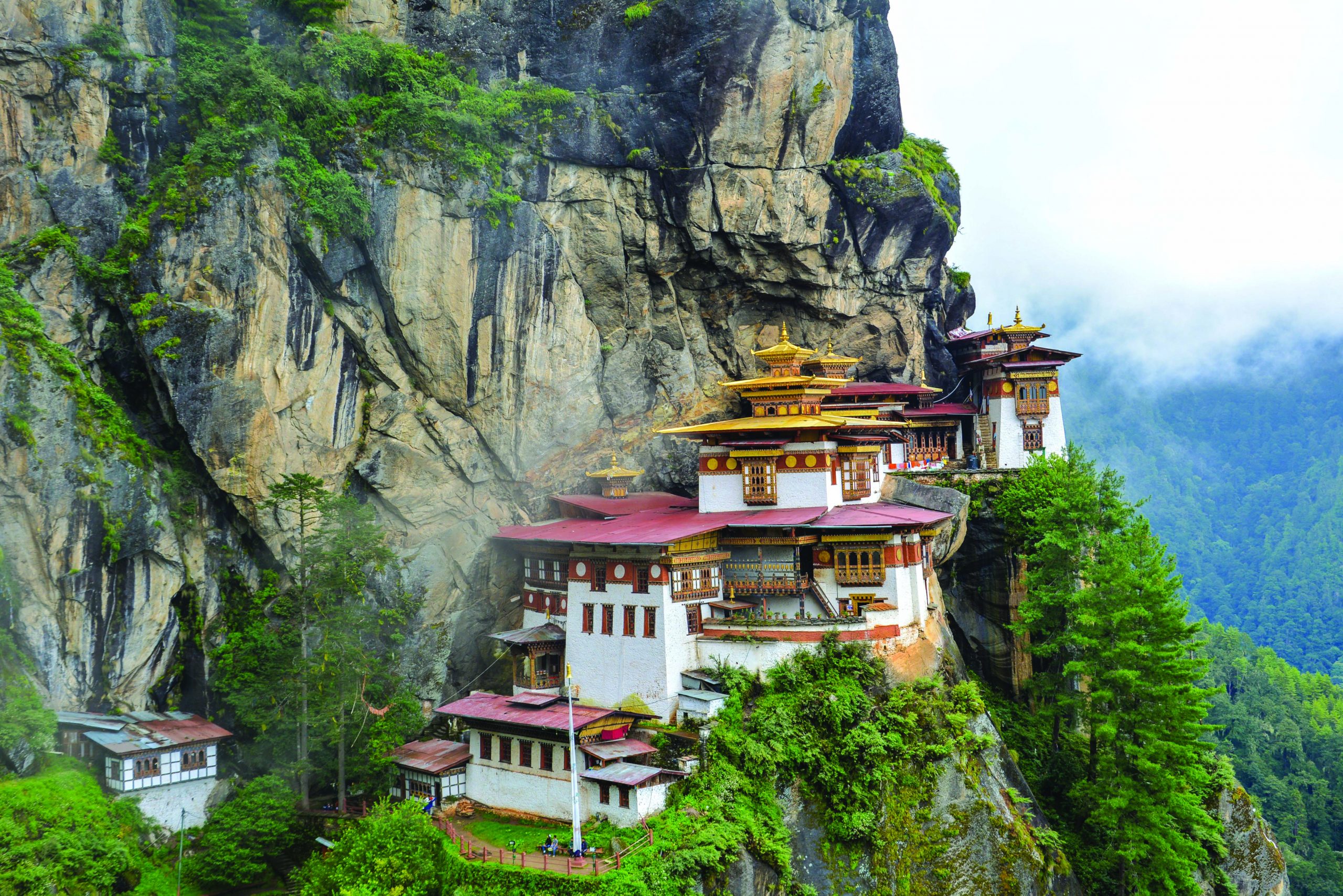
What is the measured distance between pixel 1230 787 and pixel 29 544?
121 ft

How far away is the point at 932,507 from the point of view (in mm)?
34969

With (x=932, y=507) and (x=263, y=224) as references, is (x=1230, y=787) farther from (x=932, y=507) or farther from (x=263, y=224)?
(x=263, y=224)

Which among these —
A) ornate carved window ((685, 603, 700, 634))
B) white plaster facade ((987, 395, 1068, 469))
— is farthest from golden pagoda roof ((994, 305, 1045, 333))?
ornate carved window ((685, 603, 700, 634))

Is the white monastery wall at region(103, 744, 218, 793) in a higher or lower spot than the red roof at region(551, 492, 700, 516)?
lower

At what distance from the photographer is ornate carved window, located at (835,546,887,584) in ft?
101

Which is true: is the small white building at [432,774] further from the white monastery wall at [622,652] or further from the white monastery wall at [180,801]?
the white monastery wall at [180,801]

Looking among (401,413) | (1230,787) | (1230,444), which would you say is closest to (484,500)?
(401,413)

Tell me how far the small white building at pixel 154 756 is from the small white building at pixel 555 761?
6.45m

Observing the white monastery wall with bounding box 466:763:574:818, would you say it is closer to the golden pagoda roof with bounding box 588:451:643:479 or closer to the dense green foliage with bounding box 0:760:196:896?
the dense green foliage with bounding box 0:760:196:896

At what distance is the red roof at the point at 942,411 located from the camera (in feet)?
147

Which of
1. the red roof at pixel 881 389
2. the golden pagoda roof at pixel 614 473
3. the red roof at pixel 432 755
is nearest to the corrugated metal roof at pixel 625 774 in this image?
the red roof at pixel 432 755

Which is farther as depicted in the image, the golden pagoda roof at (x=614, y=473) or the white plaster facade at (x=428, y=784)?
the golden pagoda roof at (x=614, y=473)

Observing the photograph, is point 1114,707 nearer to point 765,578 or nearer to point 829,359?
point 765,578

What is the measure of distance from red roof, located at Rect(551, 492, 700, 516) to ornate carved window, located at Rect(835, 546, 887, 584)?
6.39 metres
